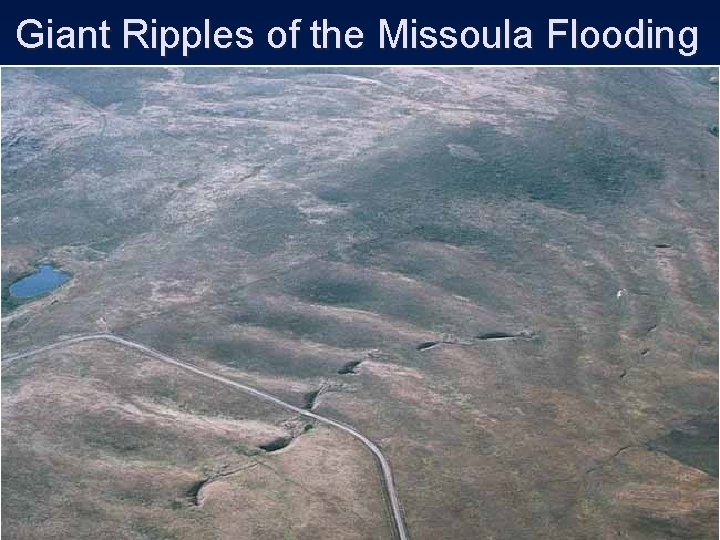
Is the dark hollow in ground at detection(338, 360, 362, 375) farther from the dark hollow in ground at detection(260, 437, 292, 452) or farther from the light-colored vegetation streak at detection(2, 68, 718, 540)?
the dark hollow in ground at detection(260, 437, 292, 452)

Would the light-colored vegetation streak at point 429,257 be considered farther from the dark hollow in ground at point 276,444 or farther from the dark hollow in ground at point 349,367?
the dark hollow in ground at point 276,444

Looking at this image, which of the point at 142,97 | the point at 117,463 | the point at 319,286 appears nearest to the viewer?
the point at 117,463

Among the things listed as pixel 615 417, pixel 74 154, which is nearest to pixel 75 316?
pixel 74 154

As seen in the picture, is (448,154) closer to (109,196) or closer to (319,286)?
(319,286)

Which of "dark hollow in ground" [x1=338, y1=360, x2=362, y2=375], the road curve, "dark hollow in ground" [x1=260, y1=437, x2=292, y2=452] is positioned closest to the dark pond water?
the road curve

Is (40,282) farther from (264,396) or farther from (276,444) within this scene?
(276,444)

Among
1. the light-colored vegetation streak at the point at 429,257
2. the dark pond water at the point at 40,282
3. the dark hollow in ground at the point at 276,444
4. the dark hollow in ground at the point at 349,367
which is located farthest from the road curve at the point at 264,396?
the dark pond water at the point at 40,282
